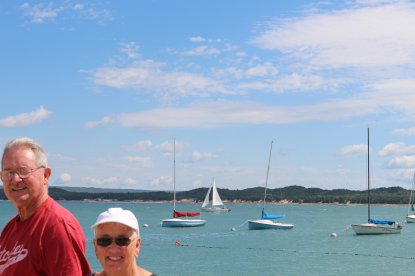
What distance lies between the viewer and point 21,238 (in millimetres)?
3715

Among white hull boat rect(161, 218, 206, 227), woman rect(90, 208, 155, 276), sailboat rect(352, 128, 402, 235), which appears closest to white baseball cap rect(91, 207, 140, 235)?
woman rect(90, 208, 155, 276)

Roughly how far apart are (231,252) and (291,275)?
43.0ft

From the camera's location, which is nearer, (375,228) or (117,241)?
(117,241)

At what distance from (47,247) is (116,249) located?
0.63 metres

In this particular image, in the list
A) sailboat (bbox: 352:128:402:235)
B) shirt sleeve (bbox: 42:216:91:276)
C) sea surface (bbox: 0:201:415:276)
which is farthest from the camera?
sailboat (bbox: 352:128:402:235)

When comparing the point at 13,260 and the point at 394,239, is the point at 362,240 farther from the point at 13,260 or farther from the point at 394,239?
the point at 13,260

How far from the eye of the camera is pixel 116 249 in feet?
10.2

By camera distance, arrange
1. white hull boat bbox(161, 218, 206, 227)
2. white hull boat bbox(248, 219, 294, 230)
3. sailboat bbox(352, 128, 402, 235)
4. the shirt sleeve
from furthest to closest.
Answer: white hull boat bbox(161, 218, 206, 227), white hull boat bbox(248, 219, 294, 230), sailboat bbox(352, 128, 402, 235), the shirt sleeve

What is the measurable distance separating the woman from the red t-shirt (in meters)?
0.40

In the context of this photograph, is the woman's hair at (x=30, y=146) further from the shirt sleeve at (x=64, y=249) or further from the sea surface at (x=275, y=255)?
the sea surface at (x=275, y=255)

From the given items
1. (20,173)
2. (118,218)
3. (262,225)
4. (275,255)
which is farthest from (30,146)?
(262,225)

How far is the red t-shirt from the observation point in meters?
3.48

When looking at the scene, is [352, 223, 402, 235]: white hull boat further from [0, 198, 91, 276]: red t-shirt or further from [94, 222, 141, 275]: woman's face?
[94, 222, 141, 275]: woman's face

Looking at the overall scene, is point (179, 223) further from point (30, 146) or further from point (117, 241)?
point (117, 241)
